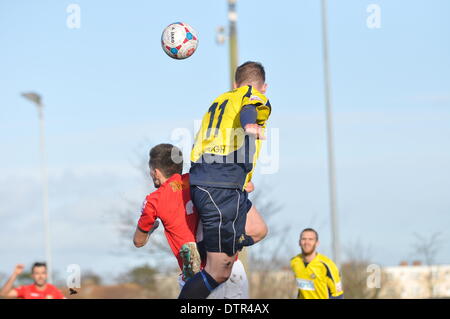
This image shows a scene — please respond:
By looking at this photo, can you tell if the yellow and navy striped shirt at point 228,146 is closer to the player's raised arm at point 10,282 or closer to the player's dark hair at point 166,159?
the player's dark hair at point 166,159

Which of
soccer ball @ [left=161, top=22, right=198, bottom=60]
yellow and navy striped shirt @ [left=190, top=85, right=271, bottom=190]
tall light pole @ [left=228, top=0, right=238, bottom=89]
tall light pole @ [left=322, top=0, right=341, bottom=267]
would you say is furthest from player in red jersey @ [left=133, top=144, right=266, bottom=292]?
tall light pole @ [left=322, top=0, right=341, bottom=267]

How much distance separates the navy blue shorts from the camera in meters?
6.80

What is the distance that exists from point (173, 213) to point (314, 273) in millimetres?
4199

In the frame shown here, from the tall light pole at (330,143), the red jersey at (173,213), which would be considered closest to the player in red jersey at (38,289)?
the red jersey at (173,213)

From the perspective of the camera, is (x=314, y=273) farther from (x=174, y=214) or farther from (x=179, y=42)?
(x=179, y=42)

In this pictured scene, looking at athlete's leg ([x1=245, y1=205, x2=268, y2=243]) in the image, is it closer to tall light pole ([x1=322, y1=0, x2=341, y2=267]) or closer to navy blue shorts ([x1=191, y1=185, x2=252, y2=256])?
navy blue shorts ([x1=191, y1=185, x2=252, y2=256])

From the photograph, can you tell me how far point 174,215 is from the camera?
708 centimetres

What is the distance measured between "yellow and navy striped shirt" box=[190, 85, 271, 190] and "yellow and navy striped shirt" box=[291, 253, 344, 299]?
397 cm

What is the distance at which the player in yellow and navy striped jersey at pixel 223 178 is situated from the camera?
680 cm

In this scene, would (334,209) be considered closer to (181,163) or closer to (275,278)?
(275,278)

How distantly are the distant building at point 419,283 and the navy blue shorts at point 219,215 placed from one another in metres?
12.9

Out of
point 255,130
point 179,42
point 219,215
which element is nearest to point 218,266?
point 219,215

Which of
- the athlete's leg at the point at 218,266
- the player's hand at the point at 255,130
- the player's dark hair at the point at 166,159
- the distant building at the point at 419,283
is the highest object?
the player's hand at the point at 255,130
